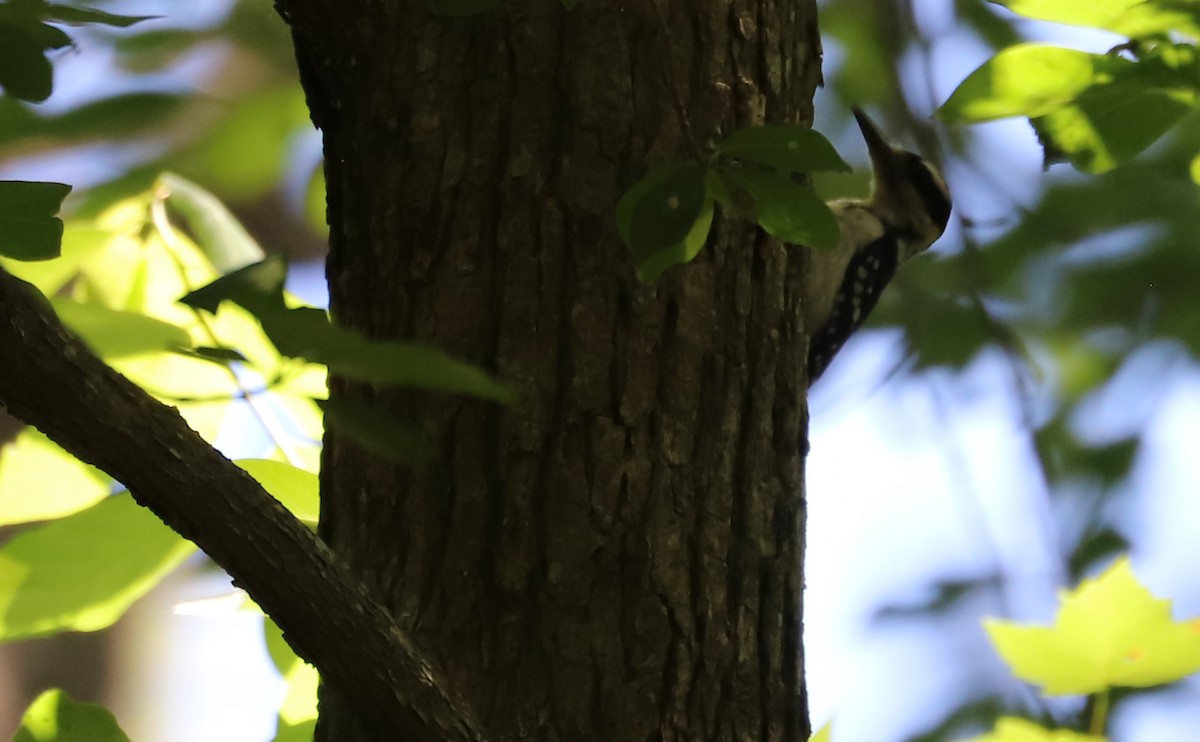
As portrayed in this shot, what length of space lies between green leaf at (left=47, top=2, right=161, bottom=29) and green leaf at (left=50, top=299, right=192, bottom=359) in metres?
0.17

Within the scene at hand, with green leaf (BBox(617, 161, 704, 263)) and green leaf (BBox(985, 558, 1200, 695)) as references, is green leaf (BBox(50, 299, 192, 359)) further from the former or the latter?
green leaf (BBox(985, 558, 1200, 695))

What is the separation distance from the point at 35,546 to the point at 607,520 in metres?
0.46

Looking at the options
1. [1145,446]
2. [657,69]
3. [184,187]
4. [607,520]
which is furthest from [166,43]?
[1145,446]

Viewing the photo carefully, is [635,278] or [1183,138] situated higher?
[1183,138]

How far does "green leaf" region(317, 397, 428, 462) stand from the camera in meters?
0.48

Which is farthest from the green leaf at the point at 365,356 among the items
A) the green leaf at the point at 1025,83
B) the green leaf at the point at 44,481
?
the green leaf at the point at 44,481

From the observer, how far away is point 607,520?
1.06 m

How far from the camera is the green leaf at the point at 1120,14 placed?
32.0 inches

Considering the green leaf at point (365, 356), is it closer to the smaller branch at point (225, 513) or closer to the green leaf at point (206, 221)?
the smaller branch at point (225, 513)

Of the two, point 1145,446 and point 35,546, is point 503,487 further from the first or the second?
point 1145,446

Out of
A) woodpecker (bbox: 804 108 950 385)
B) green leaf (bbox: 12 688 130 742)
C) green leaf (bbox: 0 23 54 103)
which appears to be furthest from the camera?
woodpecker (bbox: 804 108 950 385)

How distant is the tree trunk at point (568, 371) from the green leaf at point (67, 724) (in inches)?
7.3

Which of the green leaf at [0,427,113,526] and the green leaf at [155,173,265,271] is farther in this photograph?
the green leaf at [155,173,265,271]

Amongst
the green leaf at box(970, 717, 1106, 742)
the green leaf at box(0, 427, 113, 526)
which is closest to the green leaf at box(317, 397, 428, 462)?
the green leaf at box(970, 717, 1106, 742)
